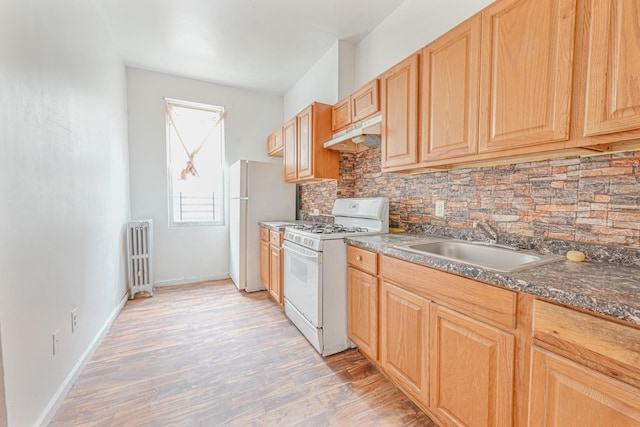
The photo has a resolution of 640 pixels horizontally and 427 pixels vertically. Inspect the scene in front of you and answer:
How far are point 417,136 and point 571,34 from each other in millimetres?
813

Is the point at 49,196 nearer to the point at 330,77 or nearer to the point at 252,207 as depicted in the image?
the point at 252,207

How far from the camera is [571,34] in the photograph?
3.34 ft

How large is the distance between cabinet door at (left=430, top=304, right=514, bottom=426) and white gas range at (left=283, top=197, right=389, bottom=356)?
2.67 ft

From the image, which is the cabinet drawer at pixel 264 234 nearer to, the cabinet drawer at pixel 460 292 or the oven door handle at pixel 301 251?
the oven door handle at pixel 301 251

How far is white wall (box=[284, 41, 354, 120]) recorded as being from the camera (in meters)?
2.75

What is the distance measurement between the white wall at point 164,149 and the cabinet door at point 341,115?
1.80 meters

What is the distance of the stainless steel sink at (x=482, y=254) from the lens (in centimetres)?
124

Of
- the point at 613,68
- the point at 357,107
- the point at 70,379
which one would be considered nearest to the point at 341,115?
the point at 357,107

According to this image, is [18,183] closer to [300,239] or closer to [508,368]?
[300,239]

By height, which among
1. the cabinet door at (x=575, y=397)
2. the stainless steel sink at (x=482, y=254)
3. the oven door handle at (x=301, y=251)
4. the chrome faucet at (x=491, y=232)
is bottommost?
the cabinet door at (x=575, y=397)

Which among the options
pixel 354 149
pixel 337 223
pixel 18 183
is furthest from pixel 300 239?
pixel 18 183

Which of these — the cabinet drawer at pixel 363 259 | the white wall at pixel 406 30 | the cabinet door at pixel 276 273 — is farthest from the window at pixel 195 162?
the cabinet drawer at pixel 363 259

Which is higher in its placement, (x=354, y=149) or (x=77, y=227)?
(x=354, y=149)

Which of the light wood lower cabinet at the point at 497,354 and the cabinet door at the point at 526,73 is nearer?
the light wood lower cabinet at the point at 497,354
